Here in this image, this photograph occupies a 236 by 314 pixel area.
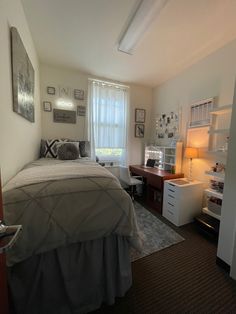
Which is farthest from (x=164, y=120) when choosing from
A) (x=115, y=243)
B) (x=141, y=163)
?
(x=115, y=243)

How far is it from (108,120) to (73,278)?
283 cm

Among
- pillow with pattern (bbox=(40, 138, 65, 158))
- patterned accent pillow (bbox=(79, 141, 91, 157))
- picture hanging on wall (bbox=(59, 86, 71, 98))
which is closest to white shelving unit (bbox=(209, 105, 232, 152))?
patterned accent pillow (bbox=(79, 141, 91, 157))

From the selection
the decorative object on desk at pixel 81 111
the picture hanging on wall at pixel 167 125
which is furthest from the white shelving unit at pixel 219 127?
the decorative object on desk at pixel 81 111

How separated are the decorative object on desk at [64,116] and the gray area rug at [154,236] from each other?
7.49ft

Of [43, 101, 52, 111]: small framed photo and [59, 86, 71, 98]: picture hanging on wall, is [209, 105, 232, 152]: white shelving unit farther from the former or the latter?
[43, 101, 52, 111]: small framed photo

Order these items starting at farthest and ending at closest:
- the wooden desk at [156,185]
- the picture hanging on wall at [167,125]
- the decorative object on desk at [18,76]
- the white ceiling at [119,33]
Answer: the picture hanging on wall at [167,125] < the wooden desk at [156,185] < the white ceiling at [119,33] < the decorative object on desk at [18,76]

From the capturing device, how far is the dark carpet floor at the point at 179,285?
3.57 feet

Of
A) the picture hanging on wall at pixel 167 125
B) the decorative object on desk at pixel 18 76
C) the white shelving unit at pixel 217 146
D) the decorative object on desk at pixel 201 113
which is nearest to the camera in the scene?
the decorative object on desk at pixel 18 76

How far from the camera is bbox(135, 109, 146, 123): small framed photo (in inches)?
140

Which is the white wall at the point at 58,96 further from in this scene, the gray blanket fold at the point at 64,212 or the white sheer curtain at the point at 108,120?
the gray blanket fold at the point at 64,212

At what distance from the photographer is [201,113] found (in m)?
2.41

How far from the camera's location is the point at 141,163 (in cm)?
376

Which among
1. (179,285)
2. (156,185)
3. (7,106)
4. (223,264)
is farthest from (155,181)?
(7,106)

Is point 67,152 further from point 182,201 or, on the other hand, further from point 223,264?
point 223,264
